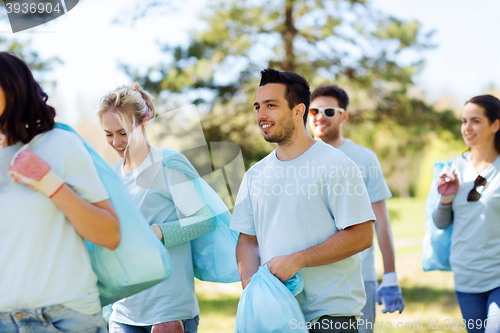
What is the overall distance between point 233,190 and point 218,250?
4.04 feet

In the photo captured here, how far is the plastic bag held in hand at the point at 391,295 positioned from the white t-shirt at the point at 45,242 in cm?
241

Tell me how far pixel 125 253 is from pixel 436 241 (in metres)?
2.78

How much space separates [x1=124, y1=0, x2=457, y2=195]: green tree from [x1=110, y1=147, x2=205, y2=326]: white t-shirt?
5.25m

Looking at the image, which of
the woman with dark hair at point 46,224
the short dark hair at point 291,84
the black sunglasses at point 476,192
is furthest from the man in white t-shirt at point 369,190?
the woman with dark hair at point 46,224

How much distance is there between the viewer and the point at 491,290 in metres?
3.18

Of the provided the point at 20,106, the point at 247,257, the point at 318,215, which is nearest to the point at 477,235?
the point at 318,215

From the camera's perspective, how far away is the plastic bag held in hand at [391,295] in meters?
3.36

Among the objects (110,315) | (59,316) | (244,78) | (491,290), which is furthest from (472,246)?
(244,78)

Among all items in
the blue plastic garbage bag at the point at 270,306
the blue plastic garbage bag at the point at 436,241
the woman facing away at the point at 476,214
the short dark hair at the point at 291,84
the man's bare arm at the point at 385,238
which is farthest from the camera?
the blue plastic garbage bag at the point at 436,241

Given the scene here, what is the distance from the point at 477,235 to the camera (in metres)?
3.26

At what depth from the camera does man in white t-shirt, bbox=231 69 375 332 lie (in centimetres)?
214

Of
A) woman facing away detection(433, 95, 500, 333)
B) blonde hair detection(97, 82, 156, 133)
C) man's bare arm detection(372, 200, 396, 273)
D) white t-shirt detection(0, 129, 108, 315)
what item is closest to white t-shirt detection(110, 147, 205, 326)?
blonde hair detection(97, 82, 156, 133)

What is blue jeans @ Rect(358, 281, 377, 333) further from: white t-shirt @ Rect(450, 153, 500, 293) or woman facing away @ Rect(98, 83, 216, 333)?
woman facing away @ Rect(98, 83, 216, 333)

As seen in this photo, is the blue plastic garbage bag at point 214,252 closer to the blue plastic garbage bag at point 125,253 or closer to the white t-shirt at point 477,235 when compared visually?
the blue plastic garbage bag at point 125,253
